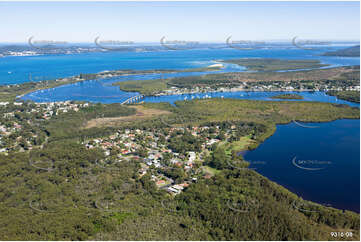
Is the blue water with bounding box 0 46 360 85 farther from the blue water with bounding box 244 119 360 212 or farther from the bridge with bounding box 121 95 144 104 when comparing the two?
the blue water with bounding box 244 119 360 212

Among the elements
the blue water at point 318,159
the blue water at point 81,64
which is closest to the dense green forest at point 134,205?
the blue water at point 318,159

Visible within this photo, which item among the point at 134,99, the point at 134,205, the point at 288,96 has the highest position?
the point at 288,96

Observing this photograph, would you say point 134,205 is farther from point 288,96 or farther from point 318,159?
point 288,96

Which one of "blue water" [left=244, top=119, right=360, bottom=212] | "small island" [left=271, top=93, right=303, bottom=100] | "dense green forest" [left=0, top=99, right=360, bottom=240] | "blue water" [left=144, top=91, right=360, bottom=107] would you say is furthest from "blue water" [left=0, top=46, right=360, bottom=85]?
"blue water" [left=244, top=119, right=360, bottom=212]

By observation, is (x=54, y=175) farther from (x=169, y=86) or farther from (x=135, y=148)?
(x=169, y=86)

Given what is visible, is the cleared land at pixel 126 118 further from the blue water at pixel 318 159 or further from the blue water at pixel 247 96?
the blue water at pixel 318 159

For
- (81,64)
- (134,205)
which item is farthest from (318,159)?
(81,64)
